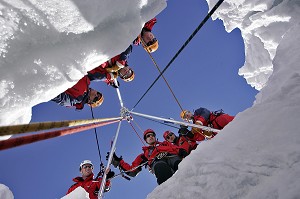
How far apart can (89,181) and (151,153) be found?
1.85 m

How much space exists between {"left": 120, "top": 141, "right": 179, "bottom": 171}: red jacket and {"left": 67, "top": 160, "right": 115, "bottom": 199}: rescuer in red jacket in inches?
25.5

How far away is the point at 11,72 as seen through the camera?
2.08 m

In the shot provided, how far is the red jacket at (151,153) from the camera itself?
20.8 ft

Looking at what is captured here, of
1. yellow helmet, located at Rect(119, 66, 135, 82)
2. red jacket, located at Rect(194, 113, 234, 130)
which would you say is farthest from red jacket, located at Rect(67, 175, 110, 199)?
red jacket, located at Rect(194, 113, 234, 130)

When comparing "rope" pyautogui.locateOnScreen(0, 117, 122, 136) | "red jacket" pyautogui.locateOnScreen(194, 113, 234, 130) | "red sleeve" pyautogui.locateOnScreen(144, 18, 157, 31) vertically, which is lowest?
"rope" pyautogui.locateOnScreen(0, 117, 122, 136)

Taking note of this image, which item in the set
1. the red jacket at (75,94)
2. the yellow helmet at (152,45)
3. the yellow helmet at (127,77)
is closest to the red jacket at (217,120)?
the yellow helmet at (127,77)

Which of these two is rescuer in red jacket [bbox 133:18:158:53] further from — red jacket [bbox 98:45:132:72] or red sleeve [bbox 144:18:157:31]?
red jacket [bbox 98:45:132:72]

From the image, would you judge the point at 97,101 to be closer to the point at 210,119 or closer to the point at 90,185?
the point at 90,185

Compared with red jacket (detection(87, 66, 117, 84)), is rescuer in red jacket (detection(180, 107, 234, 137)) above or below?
below

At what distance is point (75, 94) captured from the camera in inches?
199

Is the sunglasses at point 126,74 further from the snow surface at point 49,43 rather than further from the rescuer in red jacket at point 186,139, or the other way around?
the snow surface at point 49,43

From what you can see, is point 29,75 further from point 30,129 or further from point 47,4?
point 30,129

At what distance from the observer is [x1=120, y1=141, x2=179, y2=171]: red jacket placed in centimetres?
635

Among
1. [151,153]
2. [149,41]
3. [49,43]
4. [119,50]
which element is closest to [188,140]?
[151,153]
